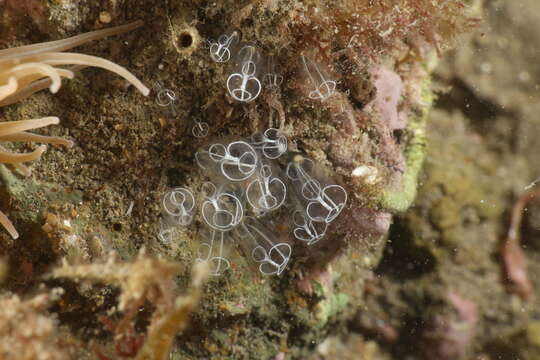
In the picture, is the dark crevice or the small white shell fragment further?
the dark crevice

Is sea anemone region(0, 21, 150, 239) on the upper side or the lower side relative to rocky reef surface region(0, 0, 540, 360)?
upper

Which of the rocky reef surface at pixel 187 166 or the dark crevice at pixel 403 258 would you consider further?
the dark crevice at pixel 403 258

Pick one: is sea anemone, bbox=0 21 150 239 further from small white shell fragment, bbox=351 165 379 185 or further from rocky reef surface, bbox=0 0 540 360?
small white shell fragment, bbox=351 165 379 185

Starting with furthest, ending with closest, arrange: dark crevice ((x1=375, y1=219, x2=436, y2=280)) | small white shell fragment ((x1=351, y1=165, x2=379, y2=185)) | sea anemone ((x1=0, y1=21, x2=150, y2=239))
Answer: dark crevice ((x1=375, y1=219, x2=436, y2=280))
small white shell fragment ((x1=351, y1=165, x2=379, y2=185))
sea anemone ((x1=0, y1=21, x2=150, y2=239))

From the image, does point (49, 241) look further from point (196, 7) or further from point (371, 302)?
point (371, 302)

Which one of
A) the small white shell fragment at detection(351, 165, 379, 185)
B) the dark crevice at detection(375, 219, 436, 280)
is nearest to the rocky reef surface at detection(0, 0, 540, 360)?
the small white shell fragment at detection(351, 165, 379, 185)

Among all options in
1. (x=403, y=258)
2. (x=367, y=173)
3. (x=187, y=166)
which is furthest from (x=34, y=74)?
(x=403, y=258)

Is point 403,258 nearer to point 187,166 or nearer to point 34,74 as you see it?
point 187,166

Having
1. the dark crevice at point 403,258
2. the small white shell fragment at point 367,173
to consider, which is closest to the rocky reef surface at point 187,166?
the small white shell fragment at point 367,173

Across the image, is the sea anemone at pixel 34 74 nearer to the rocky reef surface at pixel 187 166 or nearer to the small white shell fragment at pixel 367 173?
the rocky reef surface at pixel 187 166
